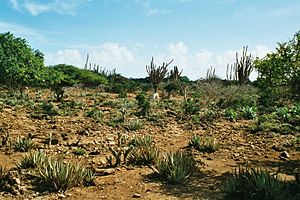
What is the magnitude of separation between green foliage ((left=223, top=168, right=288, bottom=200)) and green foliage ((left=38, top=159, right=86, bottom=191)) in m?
2.70

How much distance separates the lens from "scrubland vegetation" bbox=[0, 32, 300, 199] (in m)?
6.16

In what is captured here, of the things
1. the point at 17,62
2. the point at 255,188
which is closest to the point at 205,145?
the point at 255,188

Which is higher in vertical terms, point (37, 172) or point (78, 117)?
point (78, 117)

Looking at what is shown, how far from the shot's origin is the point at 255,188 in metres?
5.65

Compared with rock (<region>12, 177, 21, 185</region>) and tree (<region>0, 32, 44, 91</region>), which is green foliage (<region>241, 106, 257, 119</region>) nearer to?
tree (<region>0, 32, 44, 91</region>)

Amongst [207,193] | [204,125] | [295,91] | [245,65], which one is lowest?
[207,193]

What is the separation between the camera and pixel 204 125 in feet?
43.5

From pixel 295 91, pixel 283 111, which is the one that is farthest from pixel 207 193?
pixel 283 111

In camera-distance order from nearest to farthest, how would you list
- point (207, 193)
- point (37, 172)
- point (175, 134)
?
point (207, 193) < point (37, 172) < point (175, 134)

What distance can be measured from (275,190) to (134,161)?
11.0 ft

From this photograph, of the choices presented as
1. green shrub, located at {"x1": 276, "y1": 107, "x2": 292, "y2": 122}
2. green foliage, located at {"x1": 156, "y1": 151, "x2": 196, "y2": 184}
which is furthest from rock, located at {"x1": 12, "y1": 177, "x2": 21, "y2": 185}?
green shrub, located at {"x1": 276, "y1": 107, "x2": 292, "y2": 122}

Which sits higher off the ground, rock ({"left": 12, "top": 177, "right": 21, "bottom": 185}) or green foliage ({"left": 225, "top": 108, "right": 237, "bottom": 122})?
green foliage ({"left": 225, "top": 108, "right": 237, "bottom": 122})

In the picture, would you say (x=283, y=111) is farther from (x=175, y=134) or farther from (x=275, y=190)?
(x=275, y=190)

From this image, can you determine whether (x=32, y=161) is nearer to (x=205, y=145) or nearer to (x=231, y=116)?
(x=205, y=145)
